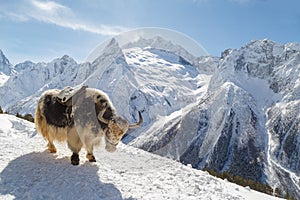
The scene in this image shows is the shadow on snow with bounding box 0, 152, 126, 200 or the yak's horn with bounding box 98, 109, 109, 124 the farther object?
the yak's horn with bounding box 98, 109, 109, 124

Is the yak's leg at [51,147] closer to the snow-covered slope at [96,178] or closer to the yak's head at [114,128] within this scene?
the snow-covered slope at [96,178]

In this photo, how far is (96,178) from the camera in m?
11.8

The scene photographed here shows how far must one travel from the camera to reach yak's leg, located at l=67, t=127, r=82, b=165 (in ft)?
40.9

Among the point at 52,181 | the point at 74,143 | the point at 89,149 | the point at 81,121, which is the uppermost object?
the point at 81,121

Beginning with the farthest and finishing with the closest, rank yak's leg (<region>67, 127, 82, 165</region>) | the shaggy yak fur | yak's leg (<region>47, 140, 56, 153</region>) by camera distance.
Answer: yak's leg (<region>47, 140, 56, 153</region>) → yak's leg (<region>67, 127, 82, 165</region>) → the shaggy yak fur

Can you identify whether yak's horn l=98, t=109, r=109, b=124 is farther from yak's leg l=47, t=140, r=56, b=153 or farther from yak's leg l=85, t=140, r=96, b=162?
yak's leg l=47, t=140, r=56, b=153

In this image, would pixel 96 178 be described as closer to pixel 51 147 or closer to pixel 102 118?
pixel 102 118

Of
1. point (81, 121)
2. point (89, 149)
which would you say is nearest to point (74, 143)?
point (89, 149)

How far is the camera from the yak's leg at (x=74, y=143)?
12.5 metres

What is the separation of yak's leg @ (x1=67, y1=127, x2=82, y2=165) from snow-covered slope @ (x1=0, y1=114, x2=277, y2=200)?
0.72ft

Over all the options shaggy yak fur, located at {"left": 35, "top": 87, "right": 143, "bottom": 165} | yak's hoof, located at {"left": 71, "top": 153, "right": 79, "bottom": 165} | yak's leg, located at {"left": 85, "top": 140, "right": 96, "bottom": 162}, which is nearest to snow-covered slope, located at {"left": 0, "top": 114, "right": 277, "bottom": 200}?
yak's hoof, located at {"left": 71, "top": 153, "right": 79, "bottom": 165}

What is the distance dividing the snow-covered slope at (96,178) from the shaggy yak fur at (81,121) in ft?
2.38

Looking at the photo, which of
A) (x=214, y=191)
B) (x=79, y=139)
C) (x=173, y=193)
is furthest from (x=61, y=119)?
(x=214, y=191)

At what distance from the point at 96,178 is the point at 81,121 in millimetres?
1716
